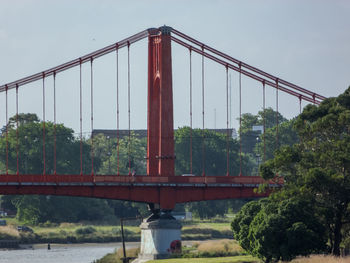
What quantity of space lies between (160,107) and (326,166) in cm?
3169

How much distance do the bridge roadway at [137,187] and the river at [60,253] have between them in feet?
43.0

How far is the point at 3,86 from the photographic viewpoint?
119m

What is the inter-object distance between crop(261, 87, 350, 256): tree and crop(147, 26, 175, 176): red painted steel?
23.8m

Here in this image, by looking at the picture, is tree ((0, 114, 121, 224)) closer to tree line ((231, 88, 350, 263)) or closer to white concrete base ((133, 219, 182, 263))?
white concrete base ((133, 219, 182, 263))

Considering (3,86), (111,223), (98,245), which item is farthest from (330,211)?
(111,223)

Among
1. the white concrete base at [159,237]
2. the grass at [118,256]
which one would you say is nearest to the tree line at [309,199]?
the white concrete base at [159,237]

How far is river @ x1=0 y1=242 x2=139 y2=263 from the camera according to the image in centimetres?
Answer: 12523

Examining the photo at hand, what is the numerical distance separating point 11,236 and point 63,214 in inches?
1198

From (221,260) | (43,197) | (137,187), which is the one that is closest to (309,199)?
(221,260)

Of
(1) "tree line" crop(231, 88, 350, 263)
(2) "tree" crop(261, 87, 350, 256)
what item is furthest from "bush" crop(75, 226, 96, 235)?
(2) "tree" crop(261, 87, 350, 256)

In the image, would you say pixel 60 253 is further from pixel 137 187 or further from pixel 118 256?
pixel 137 187

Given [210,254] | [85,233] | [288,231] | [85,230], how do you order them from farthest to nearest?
[85,230]
[85,233]
[210,254]
[288,231]

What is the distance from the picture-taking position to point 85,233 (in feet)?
547

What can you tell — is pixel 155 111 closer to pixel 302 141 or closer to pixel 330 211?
pixel 302 141
